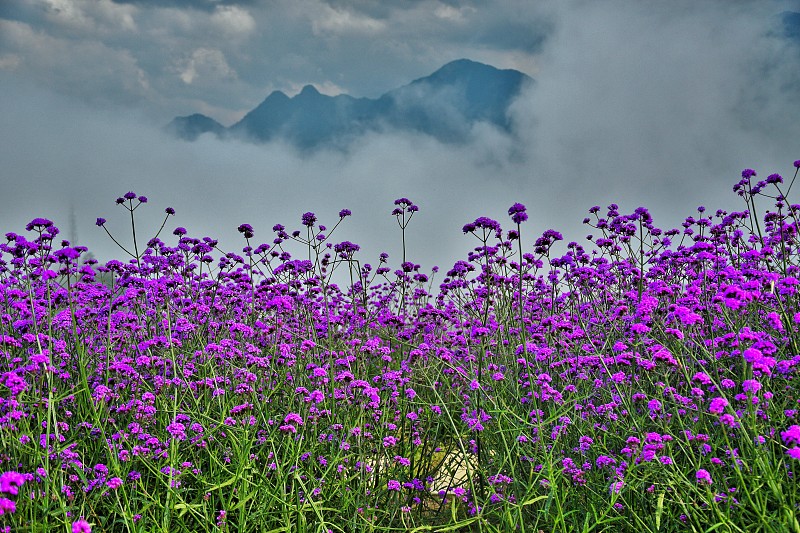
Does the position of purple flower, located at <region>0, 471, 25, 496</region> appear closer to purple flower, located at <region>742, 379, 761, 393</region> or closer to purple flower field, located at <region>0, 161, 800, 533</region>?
purple flower field, located at <region>0, 161, 800, 533</region>

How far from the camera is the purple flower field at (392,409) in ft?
11.4

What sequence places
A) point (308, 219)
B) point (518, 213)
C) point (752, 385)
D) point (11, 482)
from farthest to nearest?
point (308, 219), point (518, 213), point (752, 385), point (11, 482)

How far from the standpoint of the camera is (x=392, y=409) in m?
4.98

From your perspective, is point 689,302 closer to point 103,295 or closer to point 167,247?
point 167,247

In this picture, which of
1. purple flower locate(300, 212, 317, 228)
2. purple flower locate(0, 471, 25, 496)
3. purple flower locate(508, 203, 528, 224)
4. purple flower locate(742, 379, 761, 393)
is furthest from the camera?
purple flower locate(300, 212, 317, 228)

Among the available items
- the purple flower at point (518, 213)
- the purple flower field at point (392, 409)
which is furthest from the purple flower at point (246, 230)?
the purple flower at point (518, 213)

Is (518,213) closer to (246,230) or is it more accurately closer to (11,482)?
(246,230)

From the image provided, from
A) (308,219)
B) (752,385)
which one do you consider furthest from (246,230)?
(752,385)

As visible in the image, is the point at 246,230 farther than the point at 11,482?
Yes

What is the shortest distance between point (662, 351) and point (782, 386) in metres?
1.72

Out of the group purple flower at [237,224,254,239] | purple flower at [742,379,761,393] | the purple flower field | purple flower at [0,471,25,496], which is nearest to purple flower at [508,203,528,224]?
the purple flower field

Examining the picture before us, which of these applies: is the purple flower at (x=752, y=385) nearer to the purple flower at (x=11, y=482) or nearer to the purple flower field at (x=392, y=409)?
the purple flower field at (x=392, y=409)

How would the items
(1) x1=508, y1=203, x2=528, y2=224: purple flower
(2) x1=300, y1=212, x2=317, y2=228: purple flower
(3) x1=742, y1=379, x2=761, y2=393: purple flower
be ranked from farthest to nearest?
(2) x1=300, y1=212, x2=317, y2=228: purple flower, (1) x1=508, y1=203, x2=528, y2=224: purple flower, (3) x1=742, y1=379, x2=761, y2=393: purple flower

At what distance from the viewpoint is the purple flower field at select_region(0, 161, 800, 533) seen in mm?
3486
